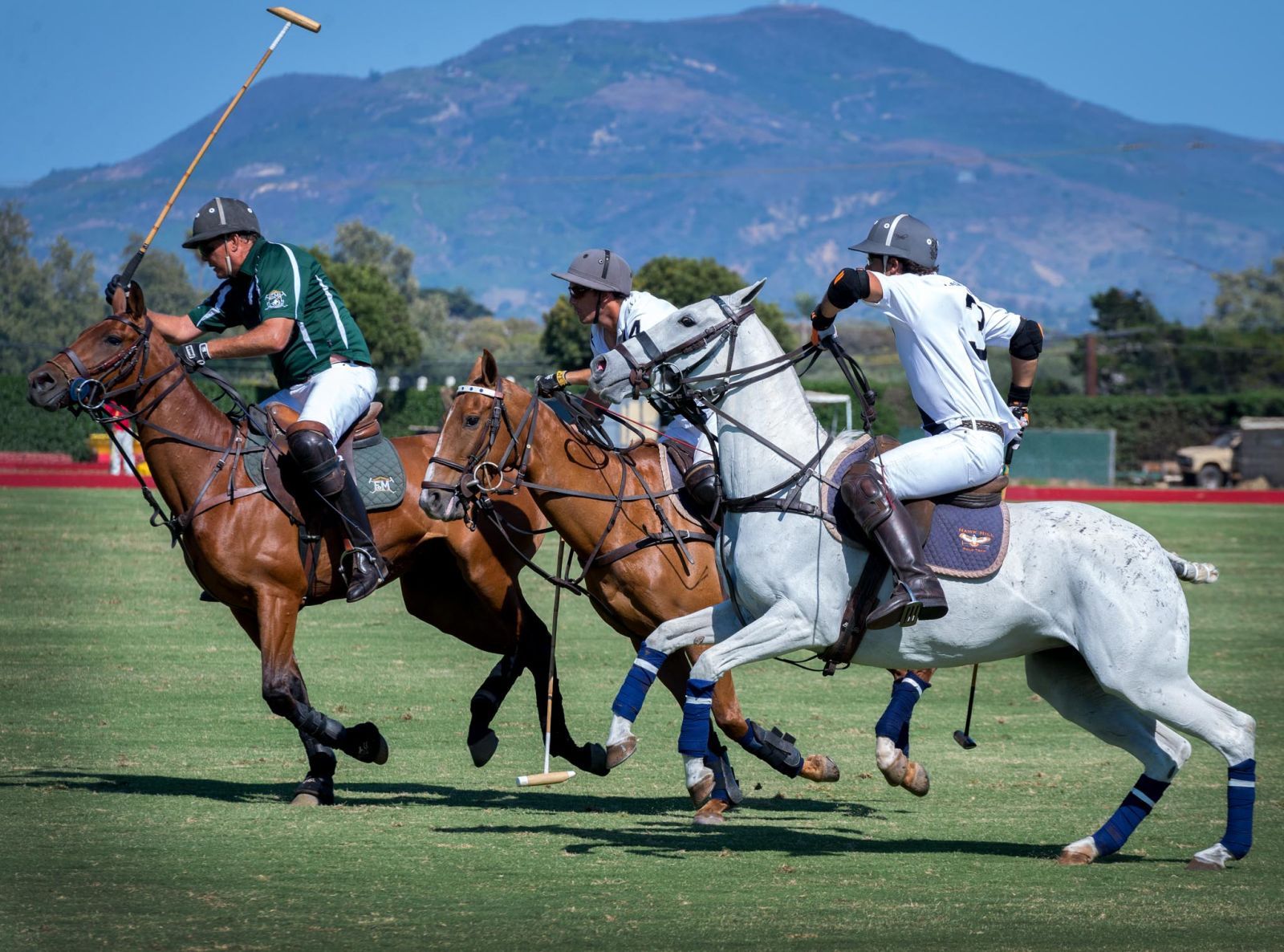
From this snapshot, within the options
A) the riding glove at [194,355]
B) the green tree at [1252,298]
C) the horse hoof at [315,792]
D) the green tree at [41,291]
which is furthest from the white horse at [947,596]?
the green tree at [1252,298]

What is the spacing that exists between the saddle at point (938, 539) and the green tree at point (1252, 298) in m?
107

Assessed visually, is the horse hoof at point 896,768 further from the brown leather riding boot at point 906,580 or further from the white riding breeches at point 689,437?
the white riding breeches at point 689,437

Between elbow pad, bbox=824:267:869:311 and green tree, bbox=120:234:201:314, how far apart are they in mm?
99165

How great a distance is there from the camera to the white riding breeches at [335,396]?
8711mm

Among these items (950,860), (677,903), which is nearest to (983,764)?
(950,860)

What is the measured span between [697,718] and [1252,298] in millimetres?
114455

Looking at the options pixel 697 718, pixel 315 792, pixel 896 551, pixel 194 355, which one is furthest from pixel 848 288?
pixel 315 792

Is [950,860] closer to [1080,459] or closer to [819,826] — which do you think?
[819,826]

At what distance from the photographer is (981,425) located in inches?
291

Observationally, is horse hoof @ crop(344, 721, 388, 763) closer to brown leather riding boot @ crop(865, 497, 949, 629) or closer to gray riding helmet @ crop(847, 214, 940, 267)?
brown leather riding boot @ crop(865, 497, 949, 629)

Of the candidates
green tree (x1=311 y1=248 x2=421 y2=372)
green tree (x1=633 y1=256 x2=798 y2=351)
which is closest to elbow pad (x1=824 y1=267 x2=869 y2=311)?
green tree (x1=311 y1=248 x2=421 y2=372)

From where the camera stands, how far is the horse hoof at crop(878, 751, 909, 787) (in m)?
8.00

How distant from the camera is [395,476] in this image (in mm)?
9172

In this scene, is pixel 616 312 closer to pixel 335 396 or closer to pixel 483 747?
pixel 335 396
